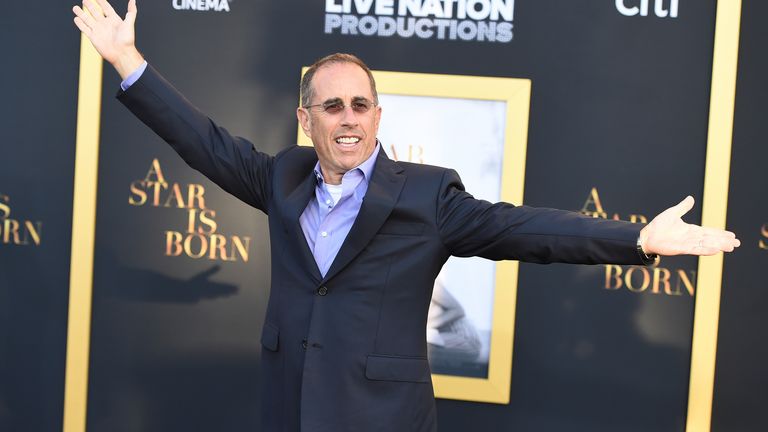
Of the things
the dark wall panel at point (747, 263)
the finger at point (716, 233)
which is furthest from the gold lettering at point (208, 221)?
the finger at point (716, 233)

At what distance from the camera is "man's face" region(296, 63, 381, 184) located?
7.50 ft

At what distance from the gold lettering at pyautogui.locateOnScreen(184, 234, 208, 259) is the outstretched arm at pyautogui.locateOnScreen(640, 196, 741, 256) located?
1963 millimetres

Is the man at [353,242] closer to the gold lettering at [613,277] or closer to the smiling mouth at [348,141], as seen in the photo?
the smiling mouth at [348,141]

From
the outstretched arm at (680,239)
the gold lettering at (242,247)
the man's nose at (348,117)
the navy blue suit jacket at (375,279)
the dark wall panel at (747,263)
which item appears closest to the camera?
the outstretched arm at (680,239)

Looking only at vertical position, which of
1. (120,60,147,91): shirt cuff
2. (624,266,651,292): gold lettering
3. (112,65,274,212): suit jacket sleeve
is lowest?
(624,266,651,292): gold lettering

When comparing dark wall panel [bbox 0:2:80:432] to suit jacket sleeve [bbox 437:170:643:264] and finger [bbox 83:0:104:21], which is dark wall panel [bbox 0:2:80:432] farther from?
suit jacket sleeve [bbox 437:170:643:264]

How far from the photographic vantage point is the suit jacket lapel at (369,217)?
7.16 ft

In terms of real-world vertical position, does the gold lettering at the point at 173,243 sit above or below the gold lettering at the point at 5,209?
below

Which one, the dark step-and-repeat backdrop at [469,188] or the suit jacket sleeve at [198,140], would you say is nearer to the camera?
the suit jacket sleeve at [198,140]

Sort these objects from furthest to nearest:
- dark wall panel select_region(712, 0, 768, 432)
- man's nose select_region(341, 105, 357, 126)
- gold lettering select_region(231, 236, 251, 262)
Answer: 1. gold lettering select_region(231, 236, 251, 262)
2. dark wall panel select_region(712, 0, 768, 432)
3. man's nose select_region(341, 105, 357, 126)

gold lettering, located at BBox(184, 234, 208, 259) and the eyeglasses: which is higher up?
the eyeglasses

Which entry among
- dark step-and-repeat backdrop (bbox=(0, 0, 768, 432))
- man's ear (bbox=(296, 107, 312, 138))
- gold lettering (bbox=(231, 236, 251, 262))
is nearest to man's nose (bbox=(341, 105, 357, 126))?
man's ear (bbox=(296, 107, 312, 138))

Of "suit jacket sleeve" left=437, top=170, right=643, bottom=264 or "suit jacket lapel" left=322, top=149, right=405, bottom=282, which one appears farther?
"suit jacket lapel" left=322, top=149, right=405, bottom=282

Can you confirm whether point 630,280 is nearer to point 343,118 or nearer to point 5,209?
point 343,118
